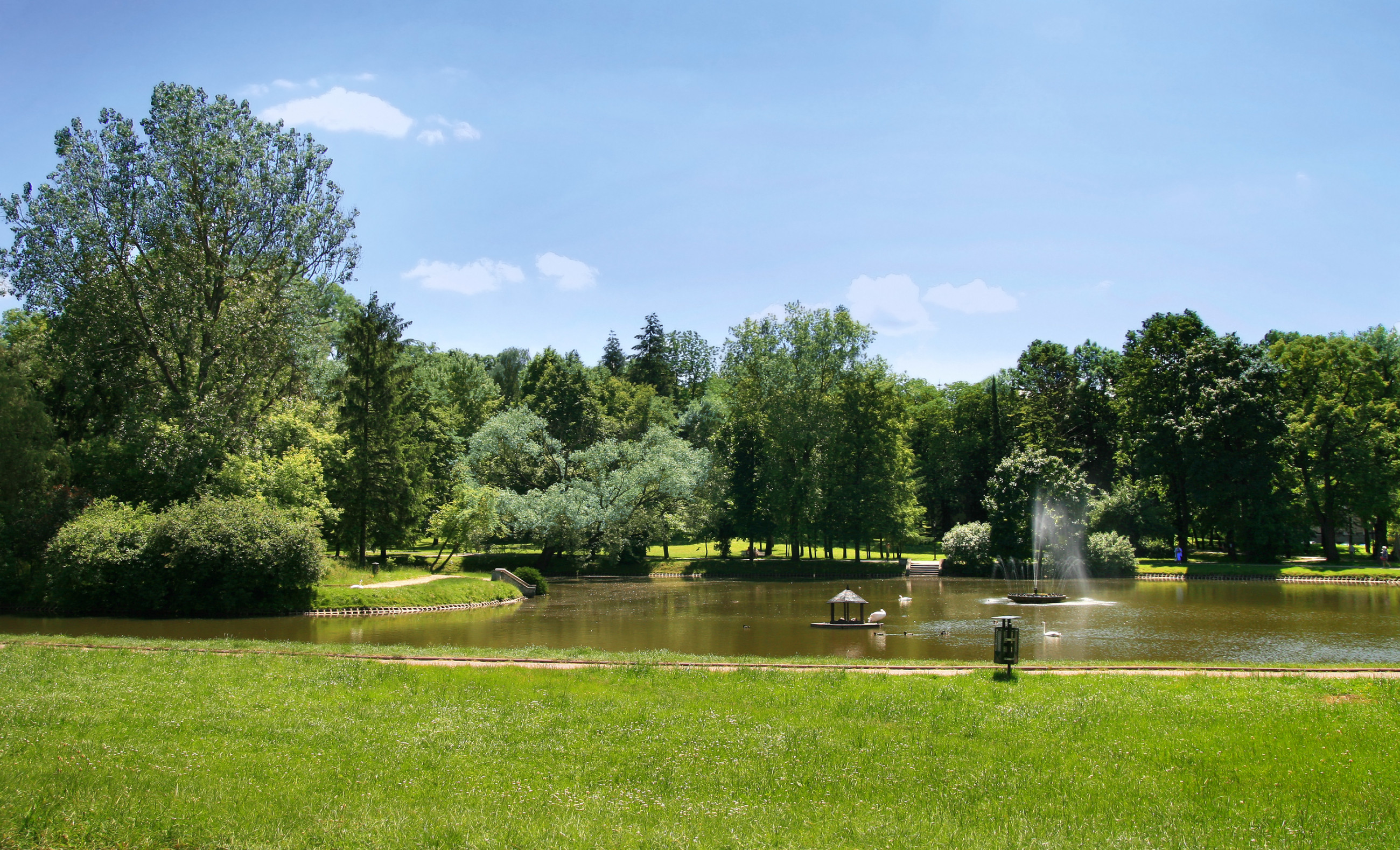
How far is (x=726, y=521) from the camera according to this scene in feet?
184

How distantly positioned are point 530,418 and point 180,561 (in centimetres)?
2796

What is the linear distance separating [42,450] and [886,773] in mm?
34497

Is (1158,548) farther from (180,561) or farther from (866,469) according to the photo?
(180,561)

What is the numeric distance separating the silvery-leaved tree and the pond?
8312 millimetres

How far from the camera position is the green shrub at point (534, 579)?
40406 mm

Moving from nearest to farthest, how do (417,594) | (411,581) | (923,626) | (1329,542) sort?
(923,626), (417,594), (411,581), (1329,542)

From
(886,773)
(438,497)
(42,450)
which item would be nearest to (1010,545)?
(438,497)

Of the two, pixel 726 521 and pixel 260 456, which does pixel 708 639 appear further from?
pixel 726 521

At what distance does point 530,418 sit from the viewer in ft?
180

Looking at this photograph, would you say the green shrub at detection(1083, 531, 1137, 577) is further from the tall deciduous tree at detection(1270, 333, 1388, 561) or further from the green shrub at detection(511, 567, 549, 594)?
the green shrub at detection(511, 567, 549, 594)

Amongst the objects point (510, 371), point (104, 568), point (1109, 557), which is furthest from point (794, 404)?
point (510, 371)

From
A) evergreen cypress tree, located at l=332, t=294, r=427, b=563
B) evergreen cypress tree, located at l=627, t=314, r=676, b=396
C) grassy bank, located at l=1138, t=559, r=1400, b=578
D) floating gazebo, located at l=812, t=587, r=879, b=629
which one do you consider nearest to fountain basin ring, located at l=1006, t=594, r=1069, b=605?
floating gazebo, located at l=812, t=587, r=879, b=629

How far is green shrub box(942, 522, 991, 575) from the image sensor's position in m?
49.8

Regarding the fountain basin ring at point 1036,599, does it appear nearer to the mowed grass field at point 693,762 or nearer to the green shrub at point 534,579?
the mowed grass field at point 693,762
